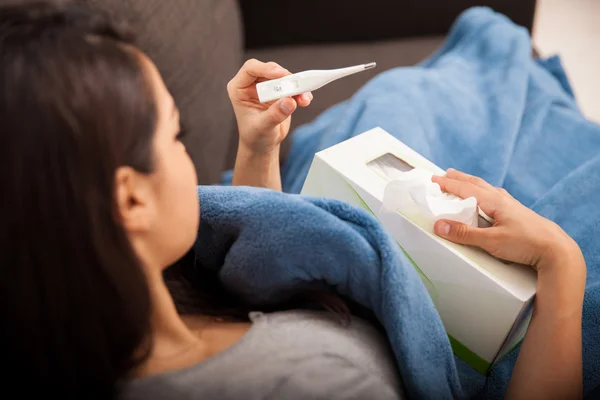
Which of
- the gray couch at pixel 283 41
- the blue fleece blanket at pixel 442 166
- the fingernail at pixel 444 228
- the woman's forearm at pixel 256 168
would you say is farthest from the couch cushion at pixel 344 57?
the fingernail at pixel 444 228

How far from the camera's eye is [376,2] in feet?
3.87

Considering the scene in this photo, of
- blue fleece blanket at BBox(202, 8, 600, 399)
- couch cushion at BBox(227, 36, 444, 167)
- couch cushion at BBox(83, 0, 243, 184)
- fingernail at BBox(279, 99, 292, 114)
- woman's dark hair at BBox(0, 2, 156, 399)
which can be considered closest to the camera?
woman's dark hair at BBox(0, 2, 156, 399)

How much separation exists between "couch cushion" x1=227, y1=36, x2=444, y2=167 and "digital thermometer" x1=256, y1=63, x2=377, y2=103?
0.47 m

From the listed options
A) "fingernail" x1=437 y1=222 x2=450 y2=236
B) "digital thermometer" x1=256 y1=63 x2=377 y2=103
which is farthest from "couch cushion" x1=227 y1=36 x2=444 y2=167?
"fingernail" x1=437 y1=222 x2=450 y2=236

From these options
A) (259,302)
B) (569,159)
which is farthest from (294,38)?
(259,302)

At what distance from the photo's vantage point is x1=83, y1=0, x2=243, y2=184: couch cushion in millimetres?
785

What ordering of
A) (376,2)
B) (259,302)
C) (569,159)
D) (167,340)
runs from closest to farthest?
(167,340), (259,302), (569,159), (376,2)

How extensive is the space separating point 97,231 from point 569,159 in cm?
76

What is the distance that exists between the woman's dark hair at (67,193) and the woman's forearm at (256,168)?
0.32 meters

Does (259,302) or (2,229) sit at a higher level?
(2,229)

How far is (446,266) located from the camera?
0.55 meters

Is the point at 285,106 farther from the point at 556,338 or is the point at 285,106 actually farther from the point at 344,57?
the point at 344,57

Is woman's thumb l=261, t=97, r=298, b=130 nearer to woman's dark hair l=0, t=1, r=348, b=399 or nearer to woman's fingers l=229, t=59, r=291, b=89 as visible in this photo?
woman's fingers l=229, t=59, r=291, b=89

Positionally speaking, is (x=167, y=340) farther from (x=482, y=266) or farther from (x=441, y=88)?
(x=441, y=88)
